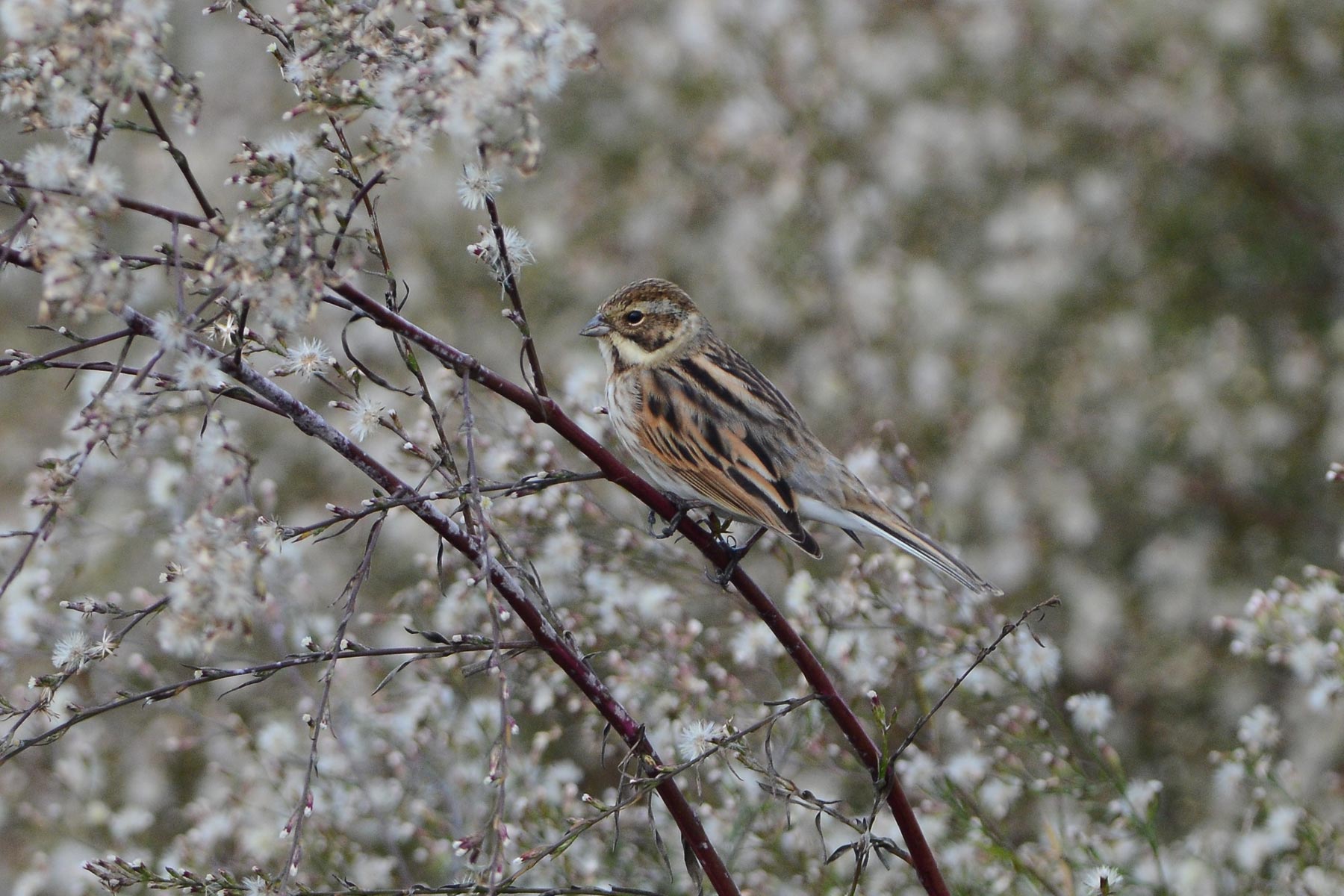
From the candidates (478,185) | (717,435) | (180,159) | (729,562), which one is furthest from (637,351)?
(180,159)

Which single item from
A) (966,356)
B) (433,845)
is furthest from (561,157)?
(433,845)

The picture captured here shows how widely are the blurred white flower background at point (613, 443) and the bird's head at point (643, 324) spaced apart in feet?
0.93

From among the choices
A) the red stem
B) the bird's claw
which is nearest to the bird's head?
the bird's claw

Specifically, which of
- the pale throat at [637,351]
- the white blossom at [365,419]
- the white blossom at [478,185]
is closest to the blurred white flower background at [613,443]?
the white blossom at [365,419]

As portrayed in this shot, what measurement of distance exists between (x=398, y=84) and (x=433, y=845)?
2.59 m

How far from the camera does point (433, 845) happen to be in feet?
12.6

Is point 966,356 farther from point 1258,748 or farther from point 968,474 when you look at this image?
point 1258,748

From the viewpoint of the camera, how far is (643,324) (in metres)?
4.04

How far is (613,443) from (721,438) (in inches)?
26.4

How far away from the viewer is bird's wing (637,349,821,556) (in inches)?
137

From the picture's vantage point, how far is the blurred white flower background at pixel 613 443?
186 cm

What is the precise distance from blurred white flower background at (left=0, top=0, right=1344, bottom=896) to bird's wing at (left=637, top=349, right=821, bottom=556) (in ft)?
1.09

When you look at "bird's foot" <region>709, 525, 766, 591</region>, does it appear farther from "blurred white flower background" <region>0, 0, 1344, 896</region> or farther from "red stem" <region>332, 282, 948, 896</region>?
"blurred white flower background" <region>0, 0, 1344, 896</region>

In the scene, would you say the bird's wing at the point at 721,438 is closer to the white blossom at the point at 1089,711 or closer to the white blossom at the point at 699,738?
the white blossom at the point at 1089,711
